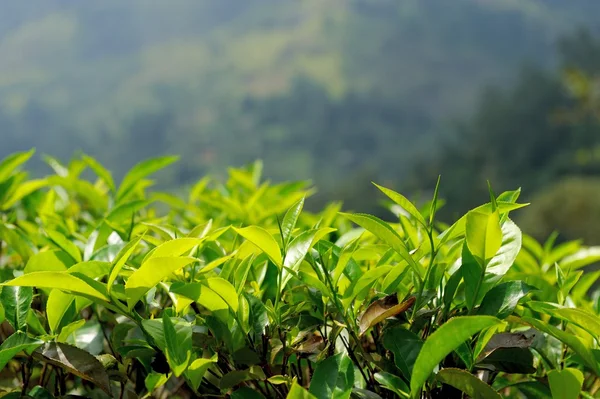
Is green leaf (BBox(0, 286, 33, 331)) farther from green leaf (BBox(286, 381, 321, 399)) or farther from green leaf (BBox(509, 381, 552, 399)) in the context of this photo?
green leaf (BBox(509, 381, 552, 399))

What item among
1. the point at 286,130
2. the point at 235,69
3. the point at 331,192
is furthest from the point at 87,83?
the point at 331,192

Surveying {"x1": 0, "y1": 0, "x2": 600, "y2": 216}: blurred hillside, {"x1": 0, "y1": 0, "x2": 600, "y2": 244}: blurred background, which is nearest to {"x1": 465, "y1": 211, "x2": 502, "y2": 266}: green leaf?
{"x1": 0, "y1": 0, "x2": 600, "y2": 244}: blurred background

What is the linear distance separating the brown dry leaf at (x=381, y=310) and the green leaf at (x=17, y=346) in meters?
0.21

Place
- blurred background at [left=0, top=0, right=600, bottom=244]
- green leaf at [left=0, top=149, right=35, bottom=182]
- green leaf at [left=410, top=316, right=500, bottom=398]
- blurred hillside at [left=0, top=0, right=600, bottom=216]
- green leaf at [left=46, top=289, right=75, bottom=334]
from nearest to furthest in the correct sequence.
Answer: green leaf at [left=410, top=316, right=500, bottom=398], green leaf at [left=46, top=289, right=75, bottom=334], green leaf at [left=0, top=149, right=35, bottom=182], blurred background at [left=0, top=0, right=600, bottom=244], blurred hillside at [left=0, top=0, right=600, bottom=216]

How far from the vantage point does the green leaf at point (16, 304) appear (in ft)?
1.52

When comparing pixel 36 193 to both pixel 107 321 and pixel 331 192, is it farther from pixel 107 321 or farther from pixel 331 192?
pixel 331 192

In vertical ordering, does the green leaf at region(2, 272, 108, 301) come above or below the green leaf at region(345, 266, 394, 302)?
above

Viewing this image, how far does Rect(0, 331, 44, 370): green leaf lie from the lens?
418 millimetres

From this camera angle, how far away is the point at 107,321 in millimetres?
618

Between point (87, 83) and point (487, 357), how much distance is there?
5255cm

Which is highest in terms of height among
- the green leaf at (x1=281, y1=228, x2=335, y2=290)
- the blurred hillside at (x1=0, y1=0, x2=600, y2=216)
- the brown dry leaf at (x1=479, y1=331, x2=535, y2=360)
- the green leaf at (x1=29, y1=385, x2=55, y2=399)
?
the green leaf at (x1=281, y1=228, x2=335, y2=290)

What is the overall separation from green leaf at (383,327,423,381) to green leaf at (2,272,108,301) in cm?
20

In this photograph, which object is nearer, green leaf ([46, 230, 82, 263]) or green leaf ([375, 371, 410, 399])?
green leaf ([375, 371, 410, 399])

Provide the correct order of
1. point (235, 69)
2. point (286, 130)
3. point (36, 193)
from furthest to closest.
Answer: point (235, 69) → point (286, 130) → point (36, 193)
